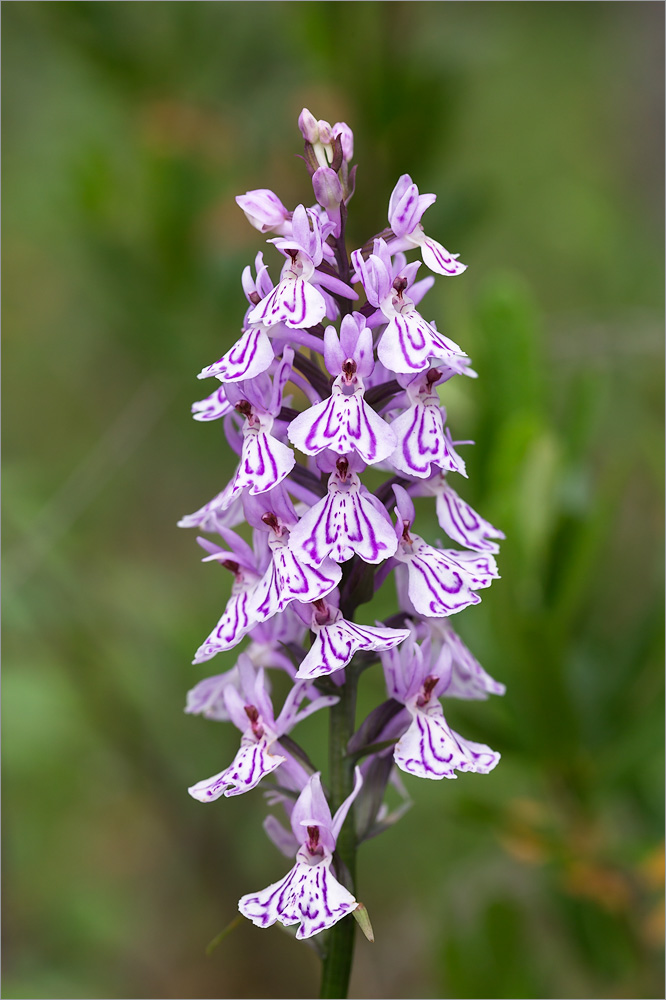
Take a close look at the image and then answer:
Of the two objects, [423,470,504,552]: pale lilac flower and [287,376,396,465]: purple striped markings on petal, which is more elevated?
[423,470,504,552]: pale lilac flower

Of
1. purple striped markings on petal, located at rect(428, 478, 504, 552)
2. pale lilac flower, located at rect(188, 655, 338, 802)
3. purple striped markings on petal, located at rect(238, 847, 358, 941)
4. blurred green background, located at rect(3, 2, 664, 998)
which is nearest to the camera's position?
purple striped markings on petal, located at rect(238, 847, 358, 941)

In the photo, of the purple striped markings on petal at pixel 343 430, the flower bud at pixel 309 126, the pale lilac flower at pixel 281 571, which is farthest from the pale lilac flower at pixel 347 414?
the flower bud at pixel 309 126

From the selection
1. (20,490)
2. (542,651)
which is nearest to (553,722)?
(542,651)

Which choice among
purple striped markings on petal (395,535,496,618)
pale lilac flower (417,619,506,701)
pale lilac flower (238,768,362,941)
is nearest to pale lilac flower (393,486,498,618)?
purple striped markings on petal (395,535,496,618)

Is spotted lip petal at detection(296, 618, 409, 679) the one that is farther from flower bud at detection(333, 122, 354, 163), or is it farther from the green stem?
flower bud at detection(333, 122, 354, 163)

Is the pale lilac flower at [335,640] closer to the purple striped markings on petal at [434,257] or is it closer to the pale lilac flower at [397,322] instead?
the pale lilac flower at [397,322]

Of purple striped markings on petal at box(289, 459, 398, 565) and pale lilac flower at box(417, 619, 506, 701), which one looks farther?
pale lilac flower at box(417, 619, 506, 701)
